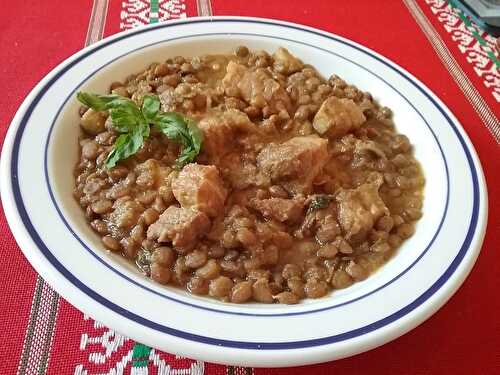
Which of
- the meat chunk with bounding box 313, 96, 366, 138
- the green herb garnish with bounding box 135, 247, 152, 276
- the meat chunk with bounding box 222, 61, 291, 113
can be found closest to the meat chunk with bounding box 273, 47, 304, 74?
the meat chunk with bounding box 222, 61, 291, 113

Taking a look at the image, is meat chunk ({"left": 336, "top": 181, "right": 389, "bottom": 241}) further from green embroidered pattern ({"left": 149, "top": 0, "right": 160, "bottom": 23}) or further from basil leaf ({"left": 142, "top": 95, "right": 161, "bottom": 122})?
green embroidered pattern ({"left": 149, "top": 0, "right": 160, "bottom": 23})

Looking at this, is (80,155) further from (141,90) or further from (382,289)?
(382,289)

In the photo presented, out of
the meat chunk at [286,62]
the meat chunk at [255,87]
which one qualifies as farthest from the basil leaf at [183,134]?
the meat chunk at [286,62]

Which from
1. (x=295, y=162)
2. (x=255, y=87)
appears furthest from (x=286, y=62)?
(x=295, y=162)

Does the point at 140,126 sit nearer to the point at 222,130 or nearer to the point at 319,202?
the point at 222,130

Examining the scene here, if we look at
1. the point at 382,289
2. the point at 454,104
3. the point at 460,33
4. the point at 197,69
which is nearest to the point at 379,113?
the point at 454,104
